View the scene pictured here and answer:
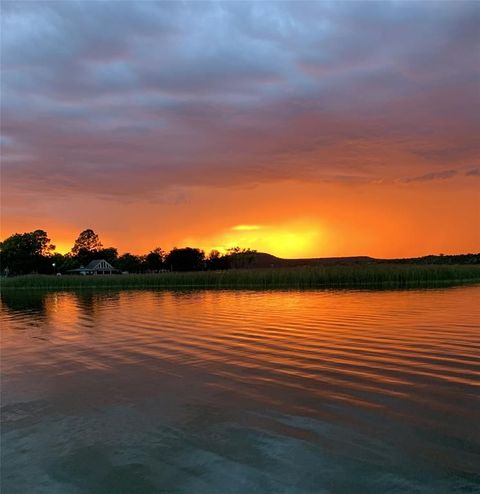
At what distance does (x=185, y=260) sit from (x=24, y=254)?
52.8 meters

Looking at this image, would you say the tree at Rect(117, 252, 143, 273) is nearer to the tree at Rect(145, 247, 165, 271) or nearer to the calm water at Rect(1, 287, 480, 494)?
the tree at Rect(145, 247, 165, 271)

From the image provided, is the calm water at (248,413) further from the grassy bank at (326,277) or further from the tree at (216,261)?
the tree at (216,261)

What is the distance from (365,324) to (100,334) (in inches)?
446

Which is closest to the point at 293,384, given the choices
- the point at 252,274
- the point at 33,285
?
the point at 252,274

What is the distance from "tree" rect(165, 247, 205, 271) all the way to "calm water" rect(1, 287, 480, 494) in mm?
130934

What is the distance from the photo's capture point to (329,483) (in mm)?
6062

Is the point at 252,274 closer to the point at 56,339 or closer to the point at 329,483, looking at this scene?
the point at 56,339

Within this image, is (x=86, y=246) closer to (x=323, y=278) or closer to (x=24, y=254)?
(x=24, y=254)

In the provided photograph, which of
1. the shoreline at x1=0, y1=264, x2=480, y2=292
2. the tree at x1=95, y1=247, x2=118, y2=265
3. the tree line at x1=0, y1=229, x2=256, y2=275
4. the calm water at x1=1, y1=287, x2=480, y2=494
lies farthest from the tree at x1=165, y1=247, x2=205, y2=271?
the calm water at x1=1, y1=287, x2=480, y2=494

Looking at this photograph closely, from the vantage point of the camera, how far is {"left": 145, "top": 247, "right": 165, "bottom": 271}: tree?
529 ft

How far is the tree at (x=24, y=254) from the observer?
152m

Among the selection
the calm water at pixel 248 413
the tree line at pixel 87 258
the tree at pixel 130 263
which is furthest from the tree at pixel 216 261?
the calm water at pixel 248 413

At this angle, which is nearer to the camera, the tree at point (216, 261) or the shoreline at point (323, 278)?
the shoreline at point (323, 278)

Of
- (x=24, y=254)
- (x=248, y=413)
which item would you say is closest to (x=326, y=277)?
(x=248, y=413)
